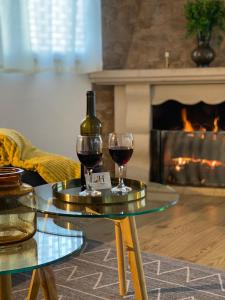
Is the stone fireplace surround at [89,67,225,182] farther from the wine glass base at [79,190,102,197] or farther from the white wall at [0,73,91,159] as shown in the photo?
the wine glass base at [79,190,102,197]

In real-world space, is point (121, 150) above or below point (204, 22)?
below

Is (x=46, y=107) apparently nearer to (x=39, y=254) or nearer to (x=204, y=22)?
(x=204, y=22)

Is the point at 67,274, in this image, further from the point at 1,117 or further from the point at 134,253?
the point at 1,117

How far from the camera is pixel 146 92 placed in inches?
161

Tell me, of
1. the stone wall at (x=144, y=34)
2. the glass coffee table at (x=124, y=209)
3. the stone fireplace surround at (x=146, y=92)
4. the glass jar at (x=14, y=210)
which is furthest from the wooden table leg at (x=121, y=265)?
the stone wall at (x=144, y=34)

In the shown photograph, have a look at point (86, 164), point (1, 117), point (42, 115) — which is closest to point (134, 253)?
point (86, 164)

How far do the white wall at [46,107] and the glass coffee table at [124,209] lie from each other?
1.88 meters

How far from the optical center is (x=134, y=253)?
1.80 m

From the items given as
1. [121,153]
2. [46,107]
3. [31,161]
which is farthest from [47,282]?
[46,107]

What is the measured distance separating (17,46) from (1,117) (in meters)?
0.55

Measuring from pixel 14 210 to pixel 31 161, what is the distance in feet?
4.29

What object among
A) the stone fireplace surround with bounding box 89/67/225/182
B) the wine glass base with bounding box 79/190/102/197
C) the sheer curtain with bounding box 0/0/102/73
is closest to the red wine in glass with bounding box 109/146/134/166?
the wine glass base with bounding box 79/190/102/197

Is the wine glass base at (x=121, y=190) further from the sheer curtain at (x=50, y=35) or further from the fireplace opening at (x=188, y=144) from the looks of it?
the fireplace opening at (x=188, y=144)

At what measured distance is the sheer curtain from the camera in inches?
136
